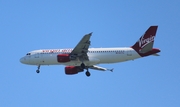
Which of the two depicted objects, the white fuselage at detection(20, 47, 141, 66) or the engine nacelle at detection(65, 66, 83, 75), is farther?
the engine nacelle at detection(65, 66, 83, 75)

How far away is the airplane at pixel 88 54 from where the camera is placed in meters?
94.5

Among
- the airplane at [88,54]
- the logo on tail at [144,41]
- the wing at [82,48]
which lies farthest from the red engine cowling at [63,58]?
the logo on tail at [144,41]

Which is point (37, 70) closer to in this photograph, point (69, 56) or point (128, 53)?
point (69, 56)

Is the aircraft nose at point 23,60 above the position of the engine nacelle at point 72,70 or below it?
above

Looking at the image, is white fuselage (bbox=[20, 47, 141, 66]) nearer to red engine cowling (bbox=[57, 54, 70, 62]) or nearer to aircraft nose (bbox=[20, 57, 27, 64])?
aircraft nose (bbox=[20, 57, 27, 64])

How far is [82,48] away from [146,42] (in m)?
10.6

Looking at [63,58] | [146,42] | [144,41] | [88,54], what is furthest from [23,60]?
[146,42]

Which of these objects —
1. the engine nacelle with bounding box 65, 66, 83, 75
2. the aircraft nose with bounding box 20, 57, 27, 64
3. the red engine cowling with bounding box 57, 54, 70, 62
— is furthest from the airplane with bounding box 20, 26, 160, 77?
the engine nacelle with bounding box 65, 66, 83, 75

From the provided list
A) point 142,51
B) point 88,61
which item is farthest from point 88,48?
point 142,51

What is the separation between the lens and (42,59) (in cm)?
9875

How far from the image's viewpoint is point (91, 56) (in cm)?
9762

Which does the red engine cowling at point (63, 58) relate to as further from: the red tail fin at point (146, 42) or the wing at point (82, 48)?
the red tail fin at point (146, 42)

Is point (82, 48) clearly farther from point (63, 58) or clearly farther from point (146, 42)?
point (146, 42)

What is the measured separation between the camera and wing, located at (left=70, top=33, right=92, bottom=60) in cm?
9370
